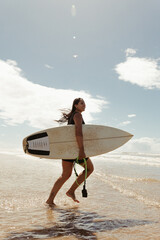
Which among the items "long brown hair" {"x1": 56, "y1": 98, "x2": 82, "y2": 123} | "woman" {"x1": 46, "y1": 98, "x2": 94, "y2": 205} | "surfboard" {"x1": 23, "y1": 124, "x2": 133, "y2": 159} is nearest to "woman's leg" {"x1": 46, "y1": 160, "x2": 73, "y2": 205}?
"woman" {"x1": 46, "y1": 98, "x2": 94, "y2": 205}

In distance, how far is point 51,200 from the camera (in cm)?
356

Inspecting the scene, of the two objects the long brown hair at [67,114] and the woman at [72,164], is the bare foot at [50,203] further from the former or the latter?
the long brown hair at [67,114]

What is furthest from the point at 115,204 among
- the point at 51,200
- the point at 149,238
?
the point at 149,238

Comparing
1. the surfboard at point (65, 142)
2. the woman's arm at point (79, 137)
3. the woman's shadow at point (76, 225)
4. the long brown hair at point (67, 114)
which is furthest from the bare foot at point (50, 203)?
the long brown hair at point (67, 114)

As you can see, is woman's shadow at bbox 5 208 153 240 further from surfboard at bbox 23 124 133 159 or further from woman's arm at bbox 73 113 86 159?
surfboard at bbox 23 124 133 159

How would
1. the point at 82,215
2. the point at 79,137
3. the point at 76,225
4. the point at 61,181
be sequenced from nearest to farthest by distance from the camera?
1. the point at 76,225
2. the point at 82,215
3. the point at 79,137
4. the point at 61,181

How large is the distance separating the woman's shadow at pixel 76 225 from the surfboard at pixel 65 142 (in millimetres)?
997

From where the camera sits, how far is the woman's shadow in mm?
2332

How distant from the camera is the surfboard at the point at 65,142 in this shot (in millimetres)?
3844

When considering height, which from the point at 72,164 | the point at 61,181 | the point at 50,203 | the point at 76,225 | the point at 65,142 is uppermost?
the point at 65,142

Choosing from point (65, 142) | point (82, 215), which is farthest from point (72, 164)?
point (82, 215)

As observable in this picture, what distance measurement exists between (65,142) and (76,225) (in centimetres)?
153

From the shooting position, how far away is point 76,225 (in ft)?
8.76

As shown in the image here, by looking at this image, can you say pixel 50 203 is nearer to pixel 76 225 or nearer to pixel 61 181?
pixel 61 181
